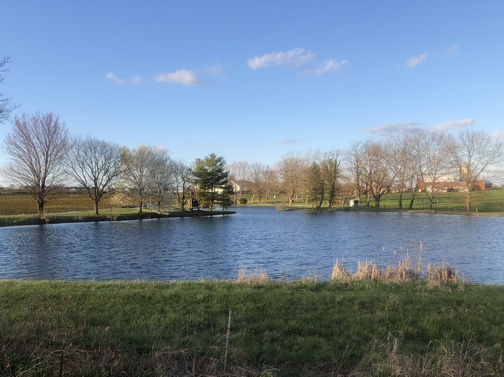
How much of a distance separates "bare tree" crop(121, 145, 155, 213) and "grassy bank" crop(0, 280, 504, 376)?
3797cm

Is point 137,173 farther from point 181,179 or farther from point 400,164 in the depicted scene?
point 400,164

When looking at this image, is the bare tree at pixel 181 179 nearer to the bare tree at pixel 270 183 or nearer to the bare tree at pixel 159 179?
the bare tree at pixel 159 179

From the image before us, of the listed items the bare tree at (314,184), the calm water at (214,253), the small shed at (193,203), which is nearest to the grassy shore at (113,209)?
the bare tree at (314,184)

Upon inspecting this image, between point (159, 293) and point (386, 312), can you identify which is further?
point (159, 293)

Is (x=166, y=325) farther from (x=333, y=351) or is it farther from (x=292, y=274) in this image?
(x=292, y=274)

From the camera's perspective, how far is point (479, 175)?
4875cm

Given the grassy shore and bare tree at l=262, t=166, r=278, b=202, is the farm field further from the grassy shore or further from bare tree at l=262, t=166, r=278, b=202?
bare tree at l=262, t=166, r=278, b=202

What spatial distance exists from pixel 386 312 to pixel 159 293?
4.70 meters

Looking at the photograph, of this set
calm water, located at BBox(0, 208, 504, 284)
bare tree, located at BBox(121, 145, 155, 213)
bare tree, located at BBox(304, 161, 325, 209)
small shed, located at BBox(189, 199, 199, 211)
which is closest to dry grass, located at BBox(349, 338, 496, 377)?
calm water, located at BBox(0, 208, 504, 284)

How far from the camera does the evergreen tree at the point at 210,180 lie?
52344mm

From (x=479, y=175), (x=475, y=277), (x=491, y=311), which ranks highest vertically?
(x=479, y=175)

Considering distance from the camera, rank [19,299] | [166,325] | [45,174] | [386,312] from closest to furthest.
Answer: [166,325]
[386,312]
[19,299]
[45,174]

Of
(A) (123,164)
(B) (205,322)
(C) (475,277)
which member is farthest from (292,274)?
(A) (123,164)

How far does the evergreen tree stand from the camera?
52.3 metres
